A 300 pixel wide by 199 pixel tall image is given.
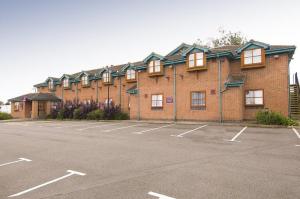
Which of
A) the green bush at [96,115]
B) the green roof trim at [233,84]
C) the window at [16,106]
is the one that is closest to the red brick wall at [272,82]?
the green roof trim at [233,84]

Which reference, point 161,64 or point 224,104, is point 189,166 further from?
point 161,64

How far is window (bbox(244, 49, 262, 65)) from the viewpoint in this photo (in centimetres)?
1912

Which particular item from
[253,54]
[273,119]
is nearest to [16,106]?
[253,54]

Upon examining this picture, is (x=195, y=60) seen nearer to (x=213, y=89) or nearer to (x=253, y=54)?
(x=213, y=89)

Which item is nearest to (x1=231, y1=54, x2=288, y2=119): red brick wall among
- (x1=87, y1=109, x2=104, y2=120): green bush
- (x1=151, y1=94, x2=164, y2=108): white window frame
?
(x1=151, y1=94, x2=164, y2=108): white window frame

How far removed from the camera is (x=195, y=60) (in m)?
21.0

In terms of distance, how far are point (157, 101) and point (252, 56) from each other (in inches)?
397

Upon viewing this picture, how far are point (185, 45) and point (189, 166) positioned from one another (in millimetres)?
20232

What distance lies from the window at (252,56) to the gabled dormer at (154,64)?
26.5 feet

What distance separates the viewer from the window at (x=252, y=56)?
62.7ft

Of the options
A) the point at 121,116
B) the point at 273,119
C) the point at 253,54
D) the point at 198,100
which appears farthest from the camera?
the point at 121,116

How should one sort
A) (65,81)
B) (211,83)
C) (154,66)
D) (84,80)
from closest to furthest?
(211,83) → (154,66) → (84,80) → (65,81)

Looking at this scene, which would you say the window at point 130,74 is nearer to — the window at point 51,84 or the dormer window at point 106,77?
the dormer window at point 106,77

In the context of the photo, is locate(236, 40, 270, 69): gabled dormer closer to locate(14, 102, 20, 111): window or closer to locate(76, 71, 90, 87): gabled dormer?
locate(76, 71, 90, 87): gabled dormer
